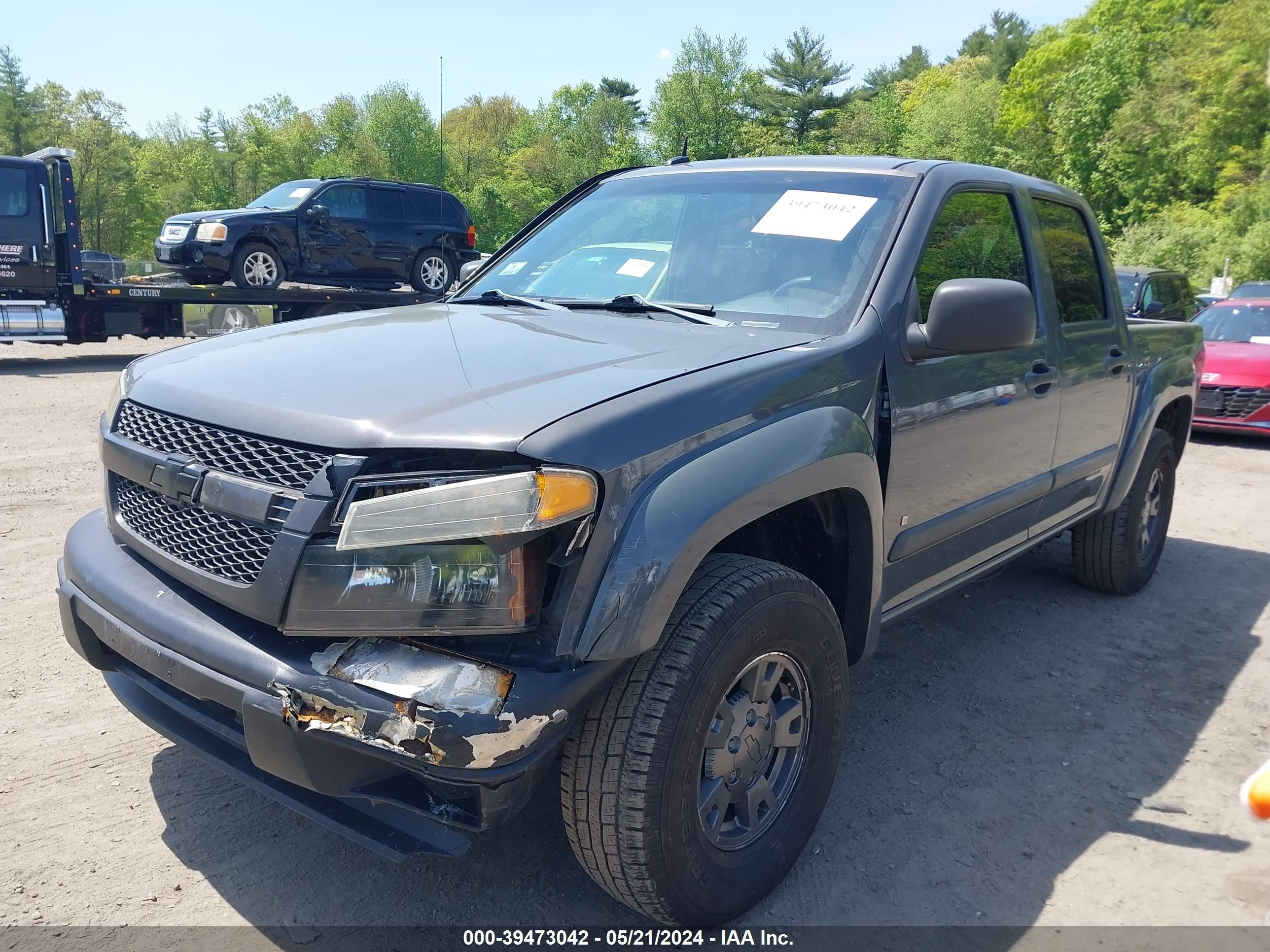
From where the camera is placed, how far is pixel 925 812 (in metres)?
2.98

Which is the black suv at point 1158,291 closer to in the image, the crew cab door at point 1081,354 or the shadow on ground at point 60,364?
the crew cab door at point 1081,354

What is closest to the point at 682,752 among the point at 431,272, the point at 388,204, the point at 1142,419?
the point at 1142,419

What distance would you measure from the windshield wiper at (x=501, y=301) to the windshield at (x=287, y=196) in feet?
39.7

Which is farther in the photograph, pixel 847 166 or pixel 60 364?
pixel 60 364

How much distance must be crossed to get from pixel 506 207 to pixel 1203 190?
42.4 m

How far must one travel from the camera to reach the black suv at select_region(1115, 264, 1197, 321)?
1127 cm

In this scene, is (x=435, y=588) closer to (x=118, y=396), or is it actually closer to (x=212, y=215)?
(x=118, y=396)

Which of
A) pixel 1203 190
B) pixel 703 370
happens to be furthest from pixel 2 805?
pixel 1203 190

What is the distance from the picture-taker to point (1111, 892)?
264 centimetres

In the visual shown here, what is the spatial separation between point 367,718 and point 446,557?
0.34 m

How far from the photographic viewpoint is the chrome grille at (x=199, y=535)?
211 centimetres

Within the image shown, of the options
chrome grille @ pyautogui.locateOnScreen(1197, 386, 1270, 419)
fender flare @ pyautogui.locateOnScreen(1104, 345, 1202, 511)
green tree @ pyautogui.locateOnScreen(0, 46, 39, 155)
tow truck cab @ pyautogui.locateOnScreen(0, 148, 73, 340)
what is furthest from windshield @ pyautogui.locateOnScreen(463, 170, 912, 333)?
green tree @ pyautogui.locateOnScreen(0, 46, 39, 155)

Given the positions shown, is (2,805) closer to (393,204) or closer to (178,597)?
Result: (178,597)

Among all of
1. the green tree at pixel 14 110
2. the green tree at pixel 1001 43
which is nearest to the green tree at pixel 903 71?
the green tree at pixel 1001 43
